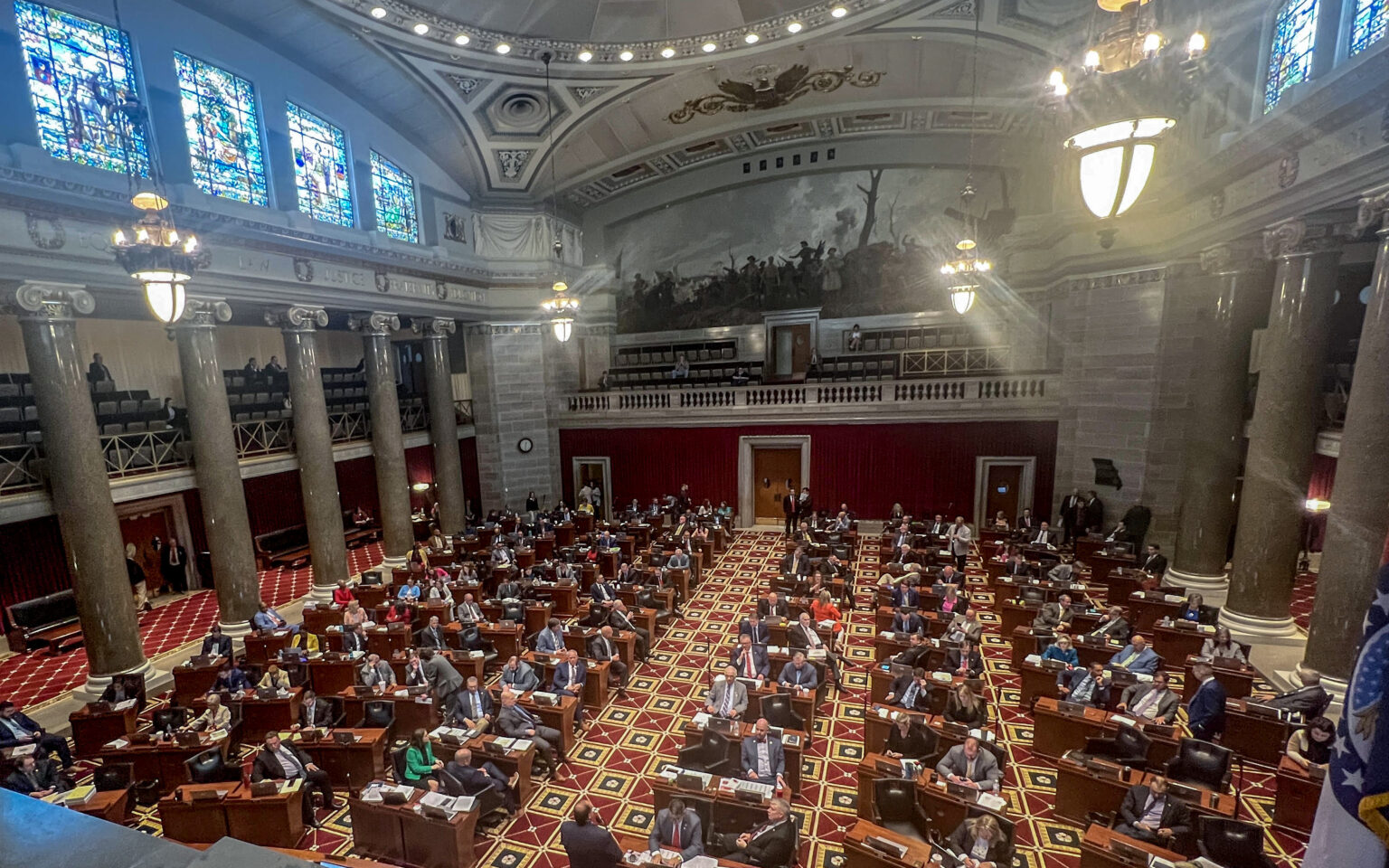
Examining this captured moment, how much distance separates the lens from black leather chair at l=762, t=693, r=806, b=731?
7336 mm

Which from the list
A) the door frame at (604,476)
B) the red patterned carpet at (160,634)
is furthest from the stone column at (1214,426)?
the red patterned carpet at (160,634)

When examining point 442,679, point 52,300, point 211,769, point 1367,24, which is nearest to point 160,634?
point 52,300

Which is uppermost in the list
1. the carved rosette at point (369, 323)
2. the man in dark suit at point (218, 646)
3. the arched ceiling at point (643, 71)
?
the arched ceiling at point (643, 71)

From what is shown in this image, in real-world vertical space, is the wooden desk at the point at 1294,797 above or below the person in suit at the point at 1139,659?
below

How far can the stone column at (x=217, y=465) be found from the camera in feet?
35.3

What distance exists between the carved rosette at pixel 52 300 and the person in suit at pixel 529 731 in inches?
329

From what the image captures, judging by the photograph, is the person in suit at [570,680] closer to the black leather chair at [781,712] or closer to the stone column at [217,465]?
the black leather chair at [781,712]

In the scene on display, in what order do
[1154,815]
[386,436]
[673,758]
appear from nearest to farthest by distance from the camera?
[1154,815] < [673,758] < [386,436]

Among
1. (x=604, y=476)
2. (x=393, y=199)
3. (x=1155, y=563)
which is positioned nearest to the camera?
(x=1155, y=563)

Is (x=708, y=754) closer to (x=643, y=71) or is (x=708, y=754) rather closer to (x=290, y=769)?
(x=290, y=769)

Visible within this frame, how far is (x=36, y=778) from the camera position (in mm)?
6379

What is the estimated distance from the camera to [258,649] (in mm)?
9836

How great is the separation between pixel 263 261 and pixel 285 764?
9459 millimetres

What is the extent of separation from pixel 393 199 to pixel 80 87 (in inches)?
258
